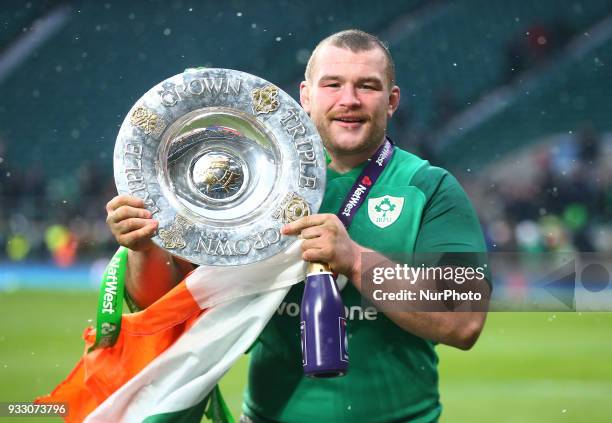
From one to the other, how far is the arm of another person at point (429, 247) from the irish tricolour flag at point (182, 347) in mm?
168

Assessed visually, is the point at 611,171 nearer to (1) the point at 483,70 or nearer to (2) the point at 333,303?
(1) the point at 483,70

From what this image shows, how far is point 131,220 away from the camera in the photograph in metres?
2.07

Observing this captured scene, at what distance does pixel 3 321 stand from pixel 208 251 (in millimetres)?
7731

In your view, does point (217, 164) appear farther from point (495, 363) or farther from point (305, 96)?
point (495, 363)

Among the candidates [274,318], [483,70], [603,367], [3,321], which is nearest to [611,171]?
[483,70]

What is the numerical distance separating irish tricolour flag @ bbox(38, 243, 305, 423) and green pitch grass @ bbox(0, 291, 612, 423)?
2355 mm

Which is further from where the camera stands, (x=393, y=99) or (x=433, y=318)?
(x=393, y=99)

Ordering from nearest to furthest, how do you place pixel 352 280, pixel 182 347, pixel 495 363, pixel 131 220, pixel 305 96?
1. pixel 131 220
2. pixel 352 280
3. pixel 182 347
4. pixel 305 96
5. pixel 495 363

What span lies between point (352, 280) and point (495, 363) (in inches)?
229

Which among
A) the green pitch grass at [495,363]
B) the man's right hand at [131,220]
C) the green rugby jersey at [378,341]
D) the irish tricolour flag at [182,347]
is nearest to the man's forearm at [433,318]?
the green rugby jersey at [378,341]

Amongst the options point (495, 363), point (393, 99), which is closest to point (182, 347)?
point (393, 99)

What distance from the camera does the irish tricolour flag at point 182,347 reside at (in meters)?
2.31

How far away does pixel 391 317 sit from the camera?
2248 mm

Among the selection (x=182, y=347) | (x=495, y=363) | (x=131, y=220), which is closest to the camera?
(x=131, y=220)
